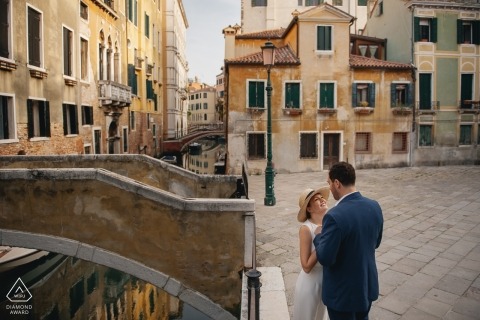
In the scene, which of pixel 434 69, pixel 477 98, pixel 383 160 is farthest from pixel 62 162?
pixel 477 98

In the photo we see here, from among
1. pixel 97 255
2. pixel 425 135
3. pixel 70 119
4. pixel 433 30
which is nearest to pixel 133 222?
pixel 97 255

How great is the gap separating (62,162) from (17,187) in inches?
128

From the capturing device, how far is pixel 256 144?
18.4m

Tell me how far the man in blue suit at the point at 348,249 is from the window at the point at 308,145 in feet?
53.7

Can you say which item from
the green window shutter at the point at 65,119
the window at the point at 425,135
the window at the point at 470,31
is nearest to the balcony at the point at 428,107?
the window at the point at 425,135

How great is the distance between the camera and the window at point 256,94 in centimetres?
1806

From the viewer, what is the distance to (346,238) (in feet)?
7.88

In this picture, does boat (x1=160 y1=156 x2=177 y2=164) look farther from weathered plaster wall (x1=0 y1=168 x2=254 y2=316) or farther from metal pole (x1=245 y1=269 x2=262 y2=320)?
metal pole (x1=245 y1=269 x2=262 y2=320)

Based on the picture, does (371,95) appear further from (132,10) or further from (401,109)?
(132,10)

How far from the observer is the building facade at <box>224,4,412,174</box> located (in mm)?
18172

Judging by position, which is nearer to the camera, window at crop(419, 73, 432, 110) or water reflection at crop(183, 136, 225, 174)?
window at crop(419, 73, 432, 110)

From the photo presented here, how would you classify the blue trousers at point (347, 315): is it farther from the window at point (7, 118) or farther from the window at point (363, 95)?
the window at point (363, 95)

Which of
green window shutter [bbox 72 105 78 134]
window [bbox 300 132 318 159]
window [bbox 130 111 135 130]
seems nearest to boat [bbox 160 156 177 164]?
window [bbox 130 111 135 130]

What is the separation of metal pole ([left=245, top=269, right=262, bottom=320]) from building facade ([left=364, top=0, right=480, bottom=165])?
764 inches
